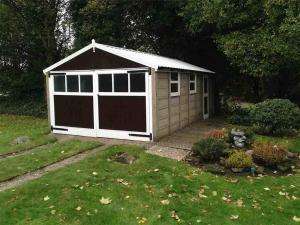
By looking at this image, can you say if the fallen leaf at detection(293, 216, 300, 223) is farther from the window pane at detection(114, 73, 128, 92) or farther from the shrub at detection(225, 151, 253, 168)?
the window pane at detection(114, 73, 128, 92)

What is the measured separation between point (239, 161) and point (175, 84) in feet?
21.6

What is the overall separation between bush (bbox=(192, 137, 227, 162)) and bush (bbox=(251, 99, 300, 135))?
496 cm

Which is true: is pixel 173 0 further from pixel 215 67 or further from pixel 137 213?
pixel 137 213

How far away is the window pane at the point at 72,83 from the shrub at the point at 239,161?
26.8ft

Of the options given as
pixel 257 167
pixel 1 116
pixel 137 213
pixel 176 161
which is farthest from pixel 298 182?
pixel 1 116

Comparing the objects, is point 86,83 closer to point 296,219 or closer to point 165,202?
point 165,202

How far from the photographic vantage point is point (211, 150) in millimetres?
11953

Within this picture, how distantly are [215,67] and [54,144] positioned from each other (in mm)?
16272

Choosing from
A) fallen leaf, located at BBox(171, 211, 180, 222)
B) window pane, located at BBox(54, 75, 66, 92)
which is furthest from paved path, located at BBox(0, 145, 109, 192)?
window pane, located at BBox(54, 75, 66, 92)

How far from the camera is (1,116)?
26.0 m

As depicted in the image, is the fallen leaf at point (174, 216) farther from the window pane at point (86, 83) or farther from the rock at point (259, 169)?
the window pane at point (86, 83)

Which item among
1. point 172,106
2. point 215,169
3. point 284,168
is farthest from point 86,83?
point 284,168

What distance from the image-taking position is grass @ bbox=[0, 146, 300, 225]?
7.98 m

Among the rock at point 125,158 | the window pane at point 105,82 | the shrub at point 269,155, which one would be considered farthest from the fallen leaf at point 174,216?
the window pane at point 105,82
